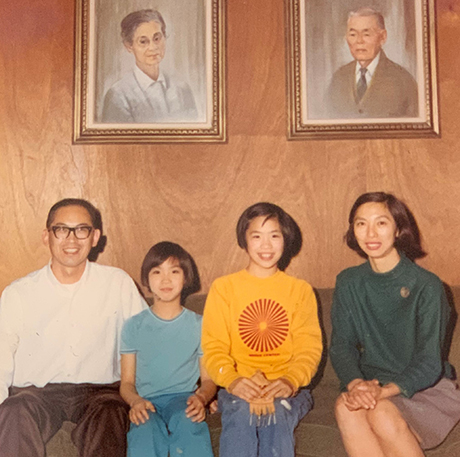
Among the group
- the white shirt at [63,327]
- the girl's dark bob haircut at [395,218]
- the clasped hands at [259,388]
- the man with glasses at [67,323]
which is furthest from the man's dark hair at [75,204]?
the girl's dark bob haircut at [395,218]

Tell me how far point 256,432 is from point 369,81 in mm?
1068

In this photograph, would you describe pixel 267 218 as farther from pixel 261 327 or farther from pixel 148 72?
pixel 148 72

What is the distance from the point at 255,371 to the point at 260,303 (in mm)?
176

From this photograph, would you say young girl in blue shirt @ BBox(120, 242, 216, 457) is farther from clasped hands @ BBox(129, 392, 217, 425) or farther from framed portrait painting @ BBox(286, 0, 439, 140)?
framed portrait painting @ BBox(286, 0, 439, 140)

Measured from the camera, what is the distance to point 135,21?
5.43ft

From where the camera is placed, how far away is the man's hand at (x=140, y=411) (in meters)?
1.27

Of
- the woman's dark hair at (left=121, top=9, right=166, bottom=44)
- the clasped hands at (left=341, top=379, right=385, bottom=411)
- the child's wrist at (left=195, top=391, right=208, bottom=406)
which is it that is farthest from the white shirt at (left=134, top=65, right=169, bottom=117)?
the clasped hands at (left=341, top=379, right=385, bottom=411)

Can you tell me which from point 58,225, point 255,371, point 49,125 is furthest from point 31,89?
point 255,371

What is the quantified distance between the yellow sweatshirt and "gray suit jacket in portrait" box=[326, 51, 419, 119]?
1.84 ft

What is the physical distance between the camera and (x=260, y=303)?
1.45m

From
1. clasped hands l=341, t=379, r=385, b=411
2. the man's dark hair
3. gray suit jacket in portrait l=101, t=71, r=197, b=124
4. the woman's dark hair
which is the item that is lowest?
clasped hands l=341, t=379, r=385, b=411

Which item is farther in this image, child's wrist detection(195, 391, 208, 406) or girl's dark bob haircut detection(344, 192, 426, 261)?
girl's dark bob haircut detection(344, 192, 426, 261)

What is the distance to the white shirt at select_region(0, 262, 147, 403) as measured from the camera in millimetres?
1453

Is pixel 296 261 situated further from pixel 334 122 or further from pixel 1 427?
pixel 1 427
